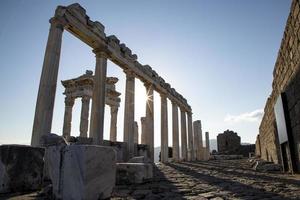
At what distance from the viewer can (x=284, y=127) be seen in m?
6.89

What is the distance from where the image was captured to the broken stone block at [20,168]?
4.25 m

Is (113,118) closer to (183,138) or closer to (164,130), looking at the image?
(164,130)

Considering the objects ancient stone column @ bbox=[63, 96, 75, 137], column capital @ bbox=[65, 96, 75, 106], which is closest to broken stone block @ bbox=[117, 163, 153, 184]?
ancient stone column @ bbox=[63, 96, 75, 137]

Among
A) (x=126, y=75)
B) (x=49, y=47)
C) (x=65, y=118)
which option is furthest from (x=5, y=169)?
(x=65, y=118)

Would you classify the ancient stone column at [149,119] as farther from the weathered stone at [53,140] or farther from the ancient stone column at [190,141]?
the weathered stone at [53,140]

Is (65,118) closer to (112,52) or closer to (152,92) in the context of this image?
(152,92)

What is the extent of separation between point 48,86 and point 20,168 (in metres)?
4.74

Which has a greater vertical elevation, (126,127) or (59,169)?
(126,127)

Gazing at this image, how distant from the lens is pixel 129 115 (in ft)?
45.6

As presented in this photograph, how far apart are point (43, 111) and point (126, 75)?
6937 millimetres

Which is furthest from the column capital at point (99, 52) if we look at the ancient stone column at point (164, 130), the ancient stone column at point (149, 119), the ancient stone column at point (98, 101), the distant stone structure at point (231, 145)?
the distant stone structure at point (231, 145)

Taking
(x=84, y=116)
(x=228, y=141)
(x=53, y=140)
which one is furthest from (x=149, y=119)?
(x=228, y=141)

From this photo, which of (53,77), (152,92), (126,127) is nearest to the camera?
(53,77)

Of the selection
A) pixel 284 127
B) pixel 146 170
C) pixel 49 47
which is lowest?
pixel 146 170
